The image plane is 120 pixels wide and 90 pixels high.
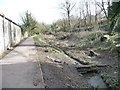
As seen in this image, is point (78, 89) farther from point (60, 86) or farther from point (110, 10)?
point (110, 10)

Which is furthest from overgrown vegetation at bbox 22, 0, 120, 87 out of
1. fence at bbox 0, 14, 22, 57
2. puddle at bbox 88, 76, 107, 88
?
fence at bbox 0, 14, 22, 57

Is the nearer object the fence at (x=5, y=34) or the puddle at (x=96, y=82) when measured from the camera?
the puddle at (x=96, y=82)

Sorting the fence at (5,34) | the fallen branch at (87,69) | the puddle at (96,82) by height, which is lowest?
the puddle at (96,82)

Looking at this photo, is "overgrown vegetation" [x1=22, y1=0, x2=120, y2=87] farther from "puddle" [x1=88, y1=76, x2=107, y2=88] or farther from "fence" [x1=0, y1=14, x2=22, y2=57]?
"fence" [x1=0, y1=14, x2=22, y2=57]

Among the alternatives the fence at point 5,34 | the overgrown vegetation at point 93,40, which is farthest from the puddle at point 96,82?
the fence at point 5,34

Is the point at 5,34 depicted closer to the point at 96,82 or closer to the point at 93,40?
the point at 96,82

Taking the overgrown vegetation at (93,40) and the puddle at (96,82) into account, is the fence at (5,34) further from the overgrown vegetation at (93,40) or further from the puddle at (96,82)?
the puddle at (96,82)

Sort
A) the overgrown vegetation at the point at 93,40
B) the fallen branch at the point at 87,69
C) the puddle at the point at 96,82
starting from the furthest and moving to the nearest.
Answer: the fallen branch at the point at 87,69, the puddle at the point at 96,82, the overgrown vegetation at the point at 93,40

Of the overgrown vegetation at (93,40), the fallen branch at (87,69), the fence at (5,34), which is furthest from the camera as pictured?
the fence at (5,34)

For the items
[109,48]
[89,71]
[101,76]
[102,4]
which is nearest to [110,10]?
[101,76]

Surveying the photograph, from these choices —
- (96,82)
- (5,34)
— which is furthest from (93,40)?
(96,82)

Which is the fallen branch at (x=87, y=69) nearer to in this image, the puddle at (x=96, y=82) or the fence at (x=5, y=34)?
the puddle at (x=96, y=82)

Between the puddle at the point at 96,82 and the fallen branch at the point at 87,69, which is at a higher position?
the fallen branch at the point at 87,69

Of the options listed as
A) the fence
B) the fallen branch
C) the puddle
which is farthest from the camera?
the fence
